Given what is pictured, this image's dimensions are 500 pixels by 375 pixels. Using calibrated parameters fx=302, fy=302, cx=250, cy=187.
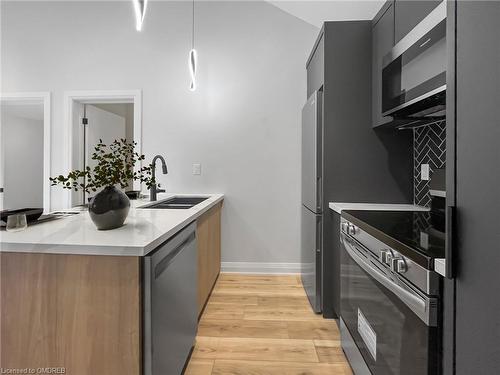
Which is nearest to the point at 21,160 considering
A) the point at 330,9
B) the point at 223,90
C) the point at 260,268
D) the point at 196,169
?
the point at 196,169

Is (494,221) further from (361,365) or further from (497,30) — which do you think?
(361,365)

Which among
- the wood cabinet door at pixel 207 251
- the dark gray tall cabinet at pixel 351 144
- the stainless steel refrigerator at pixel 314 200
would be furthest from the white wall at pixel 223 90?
the dark gray tall cabinet at pixel 351 144

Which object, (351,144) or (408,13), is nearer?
(408,13)

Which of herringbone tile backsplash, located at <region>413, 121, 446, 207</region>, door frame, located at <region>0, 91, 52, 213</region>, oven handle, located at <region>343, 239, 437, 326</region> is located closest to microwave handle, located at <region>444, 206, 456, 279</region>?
oven handle, located at <region>343, 239, 437, 326</region>

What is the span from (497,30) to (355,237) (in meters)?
1.05

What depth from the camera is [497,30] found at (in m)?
0.67

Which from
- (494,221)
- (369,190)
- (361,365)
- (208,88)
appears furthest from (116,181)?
(208,88)

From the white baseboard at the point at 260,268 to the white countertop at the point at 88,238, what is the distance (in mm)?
1944

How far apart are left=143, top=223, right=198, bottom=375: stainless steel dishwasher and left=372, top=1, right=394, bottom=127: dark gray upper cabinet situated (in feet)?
4.79

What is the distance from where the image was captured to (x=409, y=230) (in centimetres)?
122

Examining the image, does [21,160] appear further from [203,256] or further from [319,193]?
[319,193]

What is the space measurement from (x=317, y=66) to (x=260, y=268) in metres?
2.11

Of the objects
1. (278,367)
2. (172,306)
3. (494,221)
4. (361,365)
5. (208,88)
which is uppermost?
(208,88)

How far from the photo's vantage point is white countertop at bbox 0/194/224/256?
1.05 metres
